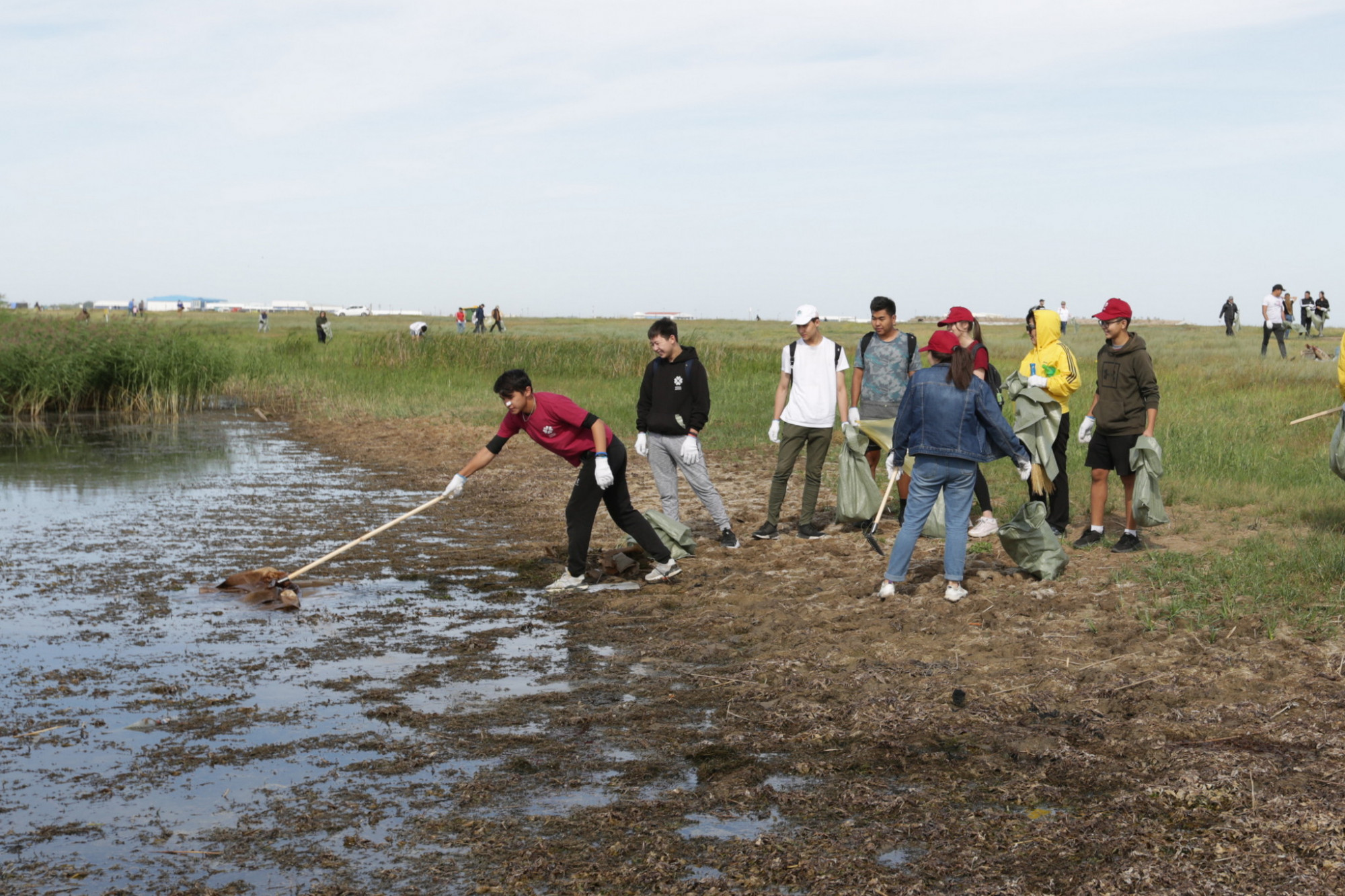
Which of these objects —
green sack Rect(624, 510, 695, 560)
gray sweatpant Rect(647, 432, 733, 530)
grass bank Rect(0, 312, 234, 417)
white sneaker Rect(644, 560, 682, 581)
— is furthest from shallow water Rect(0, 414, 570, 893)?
grass bank Rect(0, 312, 234, 417)

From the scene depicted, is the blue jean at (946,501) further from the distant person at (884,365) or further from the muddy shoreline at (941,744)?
the distant person at (884,365)

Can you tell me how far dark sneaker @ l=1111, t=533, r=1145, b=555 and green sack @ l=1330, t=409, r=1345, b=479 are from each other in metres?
1.46

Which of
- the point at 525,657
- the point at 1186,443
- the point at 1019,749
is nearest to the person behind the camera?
the point at 1019,749

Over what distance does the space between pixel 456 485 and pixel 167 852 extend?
4.52 metres

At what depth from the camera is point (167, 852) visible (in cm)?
425

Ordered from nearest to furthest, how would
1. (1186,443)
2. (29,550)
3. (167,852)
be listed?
(167,852)
(29,550)
(1186,443)

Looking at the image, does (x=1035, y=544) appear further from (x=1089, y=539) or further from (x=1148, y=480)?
(x=1089, y=539)

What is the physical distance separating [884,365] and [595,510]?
9.64 ft

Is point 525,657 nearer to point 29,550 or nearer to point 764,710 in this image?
point 764,710

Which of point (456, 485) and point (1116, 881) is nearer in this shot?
point (1116, 881)

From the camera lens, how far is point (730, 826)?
14.6ft

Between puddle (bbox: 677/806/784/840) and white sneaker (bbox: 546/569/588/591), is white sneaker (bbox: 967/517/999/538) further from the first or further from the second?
puddle (bbox: 677/806/784/840)

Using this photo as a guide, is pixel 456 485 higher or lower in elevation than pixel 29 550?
higher

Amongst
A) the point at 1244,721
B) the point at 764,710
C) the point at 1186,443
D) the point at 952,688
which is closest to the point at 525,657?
the point at 764,710
